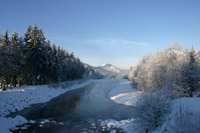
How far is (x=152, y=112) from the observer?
9383 millimetres

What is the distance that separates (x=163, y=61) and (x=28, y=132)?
78.7 ft

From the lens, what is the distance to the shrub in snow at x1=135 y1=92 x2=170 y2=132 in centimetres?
927

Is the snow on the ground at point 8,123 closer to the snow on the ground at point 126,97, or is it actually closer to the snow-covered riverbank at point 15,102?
the snow-covered riverbank at point 15,102

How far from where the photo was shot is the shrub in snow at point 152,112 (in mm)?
Answer: 9266

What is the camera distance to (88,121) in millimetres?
15750

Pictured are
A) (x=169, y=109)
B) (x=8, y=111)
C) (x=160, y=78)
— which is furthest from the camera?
(x=160, y=78)

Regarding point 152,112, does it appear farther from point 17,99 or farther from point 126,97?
point 17,99

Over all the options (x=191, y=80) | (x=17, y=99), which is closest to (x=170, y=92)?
(x=191, y=80)

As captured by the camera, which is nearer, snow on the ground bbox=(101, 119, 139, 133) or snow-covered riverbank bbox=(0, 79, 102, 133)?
snow on the ground bbox=(101, 119, 139, 133)

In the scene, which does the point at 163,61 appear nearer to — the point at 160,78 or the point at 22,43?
the point at 160,78

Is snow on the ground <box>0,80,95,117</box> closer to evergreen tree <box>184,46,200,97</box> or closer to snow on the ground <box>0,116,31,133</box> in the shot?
snow on the ground <box>0,116,31,133</box>

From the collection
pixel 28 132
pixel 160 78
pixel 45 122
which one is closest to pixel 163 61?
pixel 160 78

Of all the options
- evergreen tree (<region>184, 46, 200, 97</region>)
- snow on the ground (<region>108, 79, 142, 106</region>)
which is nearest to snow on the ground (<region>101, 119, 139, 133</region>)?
snow on the ground (<region>108, 79, 142, 106</region>)

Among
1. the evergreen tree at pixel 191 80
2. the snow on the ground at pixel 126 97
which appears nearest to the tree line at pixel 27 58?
the snow on the ground at pixel 126 97
